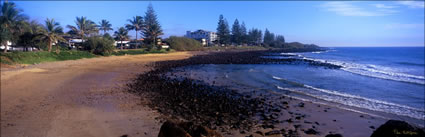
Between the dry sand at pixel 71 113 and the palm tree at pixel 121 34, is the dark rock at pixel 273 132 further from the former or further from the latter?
the palm tree at pixel 121 34

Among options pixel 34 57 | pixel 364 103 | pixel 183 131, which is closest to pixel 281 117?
pixel 364 103

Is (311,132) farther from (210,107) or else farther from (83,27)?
(83,27)

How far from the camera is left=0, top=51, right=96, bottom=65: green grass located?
2141cm

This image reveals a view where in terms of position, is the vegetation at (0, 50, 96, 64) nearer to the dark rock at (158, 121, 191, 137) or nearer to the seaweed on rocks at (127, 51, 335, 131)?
the seaweed on rocks at (127, 51, 335, 131)

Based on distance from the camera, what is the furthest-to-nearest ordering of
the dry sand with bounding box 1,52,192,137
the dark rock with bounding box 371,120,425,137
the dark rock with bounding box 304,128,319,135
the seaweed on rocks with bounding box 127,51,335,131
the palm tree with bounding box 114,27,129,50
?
the palm tree with bounding box 114,27,129,50 < the seaweed on rocks with bounding box 127,51,335,131 < the dark rock with bounding box 304,128,319,135 < the dry sand with bounding box 1,52,192,137 < the dark rock with bounding box 371,120,425,137

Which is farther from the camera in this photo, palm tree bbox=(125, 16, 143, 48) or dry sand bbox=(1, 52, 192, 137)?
palm tree bbox=(125, 16, 143, 48)

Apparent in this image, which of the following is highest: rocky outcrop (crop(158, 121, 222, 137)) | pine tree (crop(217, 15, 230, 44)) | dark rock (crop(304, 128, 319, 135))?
pine tree (crop(217, 15, 230, 44))

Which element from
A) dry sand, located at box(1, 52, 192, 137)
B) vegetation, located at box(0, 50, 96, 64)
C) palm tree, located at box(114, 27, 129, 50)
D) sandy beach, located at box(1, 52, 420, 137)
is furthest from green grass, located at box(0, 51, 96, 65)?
palm tree, located at box(114, 27, 129, 50)

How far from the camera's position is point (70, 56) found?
29.8 meters

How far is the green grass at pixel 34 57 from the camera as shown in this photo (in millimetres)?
21406

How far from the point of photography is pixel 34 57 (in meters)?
24.3

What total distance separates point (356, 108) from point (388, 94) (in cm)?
479

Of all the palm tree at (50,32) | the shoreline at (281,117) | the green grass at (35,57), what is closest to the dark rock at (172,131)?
the shoreline at (281,117)

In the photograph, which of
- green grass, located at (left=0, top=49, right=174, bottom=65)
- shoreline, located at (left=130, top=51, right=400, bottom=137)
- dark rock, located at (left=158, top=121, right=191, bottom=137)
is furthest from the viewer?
green grass, located at (left=0, top=49, right=174, bottom=65)
